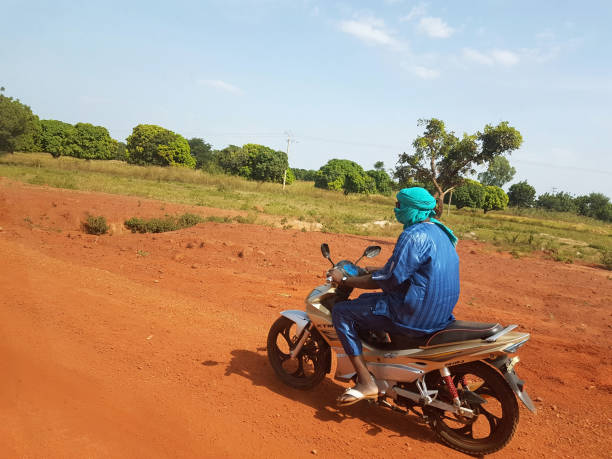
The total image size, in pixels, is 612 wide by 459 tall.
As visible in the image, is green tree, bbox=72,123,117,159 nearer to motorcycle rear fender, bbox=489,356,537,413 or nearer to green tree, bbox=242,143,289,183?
green tree, bbox=242,143,289,183

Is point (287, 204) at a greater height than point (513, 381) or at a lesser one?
greater

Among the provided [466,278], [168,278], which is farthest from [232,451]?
[466,278]

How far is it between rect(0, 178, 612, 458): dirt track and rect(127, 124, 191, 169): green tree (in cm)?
5366

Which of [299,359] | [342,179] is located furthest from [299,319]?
[342,179]

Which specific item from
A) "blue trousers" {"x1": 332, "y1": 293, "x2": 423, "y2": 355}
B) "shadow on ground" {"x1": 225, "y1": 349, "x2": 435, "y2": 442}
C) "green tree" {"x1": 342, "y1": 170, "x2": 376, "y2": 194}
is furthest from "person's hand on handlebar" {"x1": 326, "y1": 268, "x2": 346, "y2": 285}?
"green tree" {"x1": 342, "y1": 170, "x2": 376, "y2": 194}

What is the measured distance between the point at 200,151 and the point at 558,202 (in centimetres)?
6655

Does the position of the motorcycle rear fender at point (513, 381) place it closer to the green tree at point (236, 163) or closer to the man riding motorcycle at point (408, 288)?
the man riding motorcycle at point (408, 288)

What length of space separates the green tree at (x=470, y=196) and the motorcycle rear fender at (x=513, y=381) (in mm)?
61679

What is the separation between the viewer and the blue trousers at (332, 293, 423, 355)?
3.39 m

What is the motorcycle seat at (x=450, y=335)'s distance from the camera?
2990 millimetres

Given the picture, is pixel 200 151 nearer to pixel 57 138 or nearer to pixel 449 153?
pixel 57 138

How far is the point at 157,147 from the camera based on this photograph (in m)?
60.1

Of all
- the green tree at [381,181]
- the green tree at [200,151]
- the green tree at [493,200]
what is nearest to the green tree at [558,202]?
the green tree at [493,200]

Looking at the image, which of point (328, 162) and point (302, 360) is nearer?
point (302, 360)
